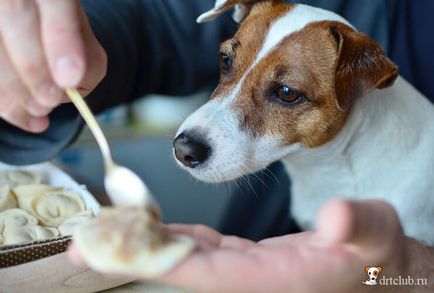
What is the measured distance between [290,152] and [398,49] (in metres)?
0.49

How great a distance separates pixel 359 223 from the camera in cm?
59

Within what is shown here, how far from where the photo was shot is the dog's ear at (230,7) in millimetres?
1264

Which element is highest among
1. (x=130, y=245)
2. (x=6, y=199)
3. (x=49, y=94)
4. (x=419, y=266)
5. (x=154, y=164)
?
(x=49, y=94)

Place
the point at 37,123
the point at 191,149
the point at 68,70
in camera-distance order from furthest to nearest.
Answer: the point at 191,149
the point at 37,123
the point at 68,70

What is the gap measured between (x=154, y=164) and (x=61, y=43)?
2019 millimetres

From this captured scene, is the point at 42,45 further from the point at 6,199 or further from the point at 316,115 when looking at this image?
the point at 316,115

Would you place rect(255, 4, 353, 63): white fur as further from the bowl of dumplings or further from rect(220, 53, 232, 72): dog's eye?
the bowl of dumplings

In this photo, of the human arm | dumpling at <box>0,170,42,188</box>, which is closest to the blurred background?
the human arm

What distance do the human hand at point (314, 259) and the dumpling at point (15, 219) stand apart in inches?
14.6

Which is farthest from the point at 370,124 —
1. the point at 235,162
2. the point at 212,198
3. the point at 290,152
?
the point at 212,198

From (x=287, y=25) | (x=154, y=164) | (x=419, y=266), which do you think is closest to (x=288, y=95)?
(x=287, y=25)

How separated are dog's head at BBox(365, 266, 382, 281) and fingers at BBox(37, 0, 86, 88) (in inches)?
16.9

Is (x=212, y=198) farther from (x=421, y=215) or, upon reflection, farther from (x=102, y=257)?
(x=102, y=257)

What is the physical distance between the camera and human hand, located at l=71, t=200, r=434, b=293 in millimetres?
593
